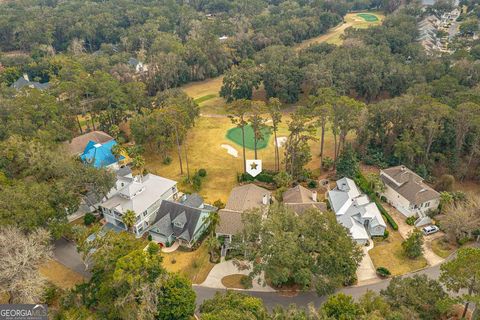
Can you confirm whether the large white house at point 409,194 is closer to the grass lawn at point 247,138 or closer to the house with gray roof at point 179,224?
the grass lawn at point 247,138

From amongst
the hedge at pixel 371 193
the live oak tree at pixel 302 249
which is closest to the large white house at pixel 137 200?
the live oak tree at pixel 302 249

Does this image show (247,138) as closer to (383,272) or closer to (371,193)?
(371,193)

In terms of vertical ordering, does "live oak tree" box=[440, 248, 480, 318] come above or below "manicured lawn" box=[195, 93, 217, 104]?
above

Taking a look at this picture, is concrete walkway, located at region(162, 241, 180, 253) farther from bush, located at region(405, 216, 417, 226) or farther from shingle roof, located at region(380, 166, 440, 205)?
shingle roof, located at region(380, 166, 440, 205)

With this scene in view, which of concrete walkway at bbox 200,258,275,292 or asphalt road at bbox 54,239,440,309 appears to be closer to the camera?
A: asphalt road at bbox 54,239,440,309

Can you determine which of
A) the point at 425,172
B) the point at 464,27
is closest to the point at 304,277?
the point at 425,172

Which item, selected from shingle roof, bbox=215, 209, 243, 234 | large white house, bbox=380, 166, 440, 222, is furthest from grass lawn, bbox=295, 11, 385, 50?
shingle roof, bbox=215, 209, 243, 234

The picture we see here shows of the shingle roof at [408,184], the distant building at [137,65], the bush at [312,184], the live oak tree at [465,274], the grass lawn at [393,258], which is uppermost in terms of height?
the live oak tree at [465,274]
